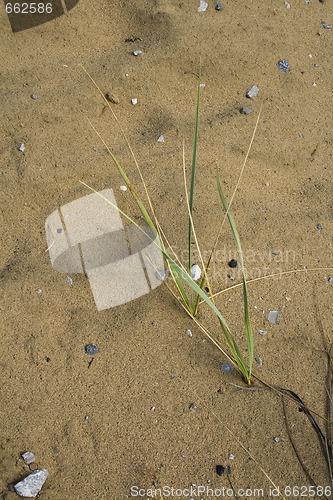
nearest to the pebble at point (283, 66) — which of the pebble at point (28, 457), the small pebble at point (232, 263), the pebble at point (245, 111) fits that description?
the pebble at point (245, 111)

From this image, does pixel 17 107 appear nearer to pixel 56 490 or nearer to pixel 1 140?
pixel 1 140

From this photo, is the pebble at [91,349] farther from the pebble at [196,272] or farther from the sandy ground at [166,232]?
the pebble at [196,272]

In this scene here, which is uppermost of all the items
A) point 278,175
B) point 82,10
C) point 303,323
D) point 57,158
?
point 82,10

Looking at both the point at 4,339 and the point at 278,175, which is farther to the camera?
the point at 278,175

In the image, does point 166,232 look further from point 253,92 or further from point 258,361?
point 253,92

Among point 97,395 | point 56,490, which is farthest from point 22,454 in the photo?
point 97,395

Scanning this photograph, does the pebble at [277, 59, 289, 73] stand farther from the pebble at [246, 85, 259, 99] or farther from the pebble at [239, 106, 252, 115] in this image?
the pebble at [239, 106, 252, 115]
